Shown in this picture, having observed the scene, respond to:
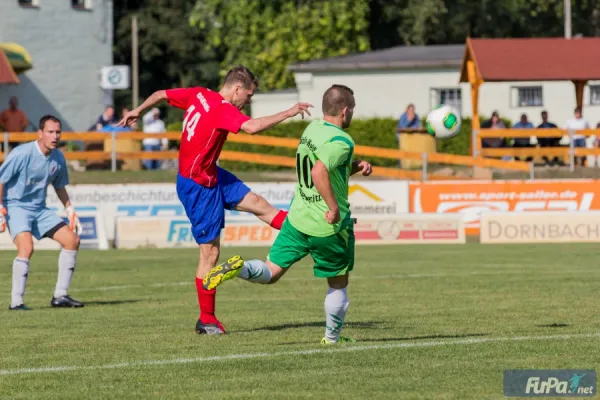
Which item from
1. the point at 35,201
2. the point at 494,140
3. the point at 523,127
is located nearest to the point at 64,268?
the point at 35,201

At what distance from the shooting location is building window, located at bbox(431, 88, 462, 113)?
50.2m

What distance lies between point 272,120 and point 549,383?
3313mm

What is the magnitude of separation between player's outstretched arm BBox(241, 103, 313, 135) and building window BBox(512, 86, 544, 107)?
133 ft

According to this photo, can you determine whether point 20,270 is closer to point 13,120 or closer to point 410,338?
point 410,338

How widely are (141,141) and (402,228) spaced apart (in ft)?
46.5

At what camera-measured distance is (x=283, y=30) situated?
56562mm

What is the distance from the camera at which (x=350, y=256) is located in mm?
9797

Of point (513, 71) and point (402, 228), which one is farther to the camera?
point (513, 71)

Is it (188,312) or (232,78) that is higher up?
(232,78)

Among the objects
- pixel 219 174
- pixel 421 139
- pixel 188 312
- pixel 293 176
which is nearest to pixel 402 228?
pixel 293 176

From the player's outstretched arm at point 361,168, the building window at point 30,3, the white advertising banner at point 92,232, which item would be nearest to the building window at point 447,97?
the building window at point 30,3

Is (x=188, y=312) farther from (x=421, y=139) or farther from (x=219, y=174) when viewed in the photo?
(x=421, y=139)

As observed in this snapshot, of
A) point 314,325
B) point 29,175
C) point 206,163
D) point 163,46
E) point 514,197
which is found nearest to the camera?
point 206,163

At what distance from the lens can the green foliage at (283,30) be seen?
56.6 m
